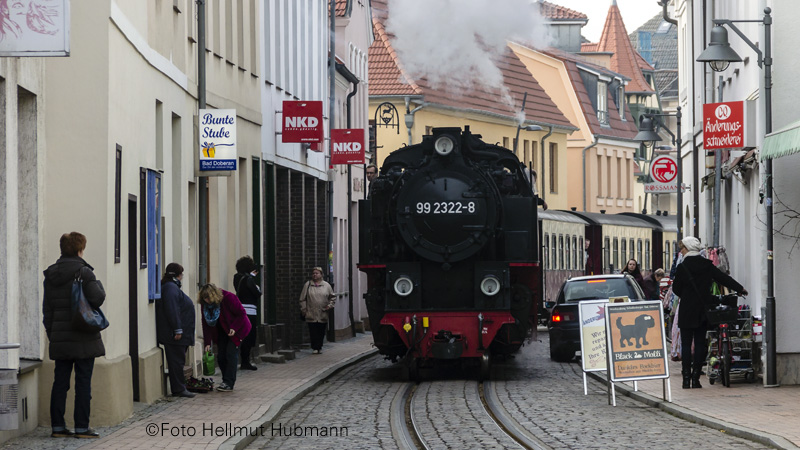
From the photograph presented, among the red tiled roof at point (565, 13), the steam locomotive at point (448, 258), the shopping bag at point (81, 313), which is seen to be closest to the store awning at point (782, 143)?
the steam locomotive at point (448, 258)

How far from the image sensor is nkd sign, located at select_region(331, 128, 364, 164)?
34.1 m

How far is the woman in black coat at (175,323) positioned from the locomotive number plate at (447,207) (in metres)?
4.81

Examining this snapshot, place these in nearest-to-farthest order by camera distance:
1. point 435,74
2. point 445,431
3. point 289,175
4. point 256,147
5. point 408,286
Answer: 1. point 445,431
2. point 408,286
3. point 256,147
4. point 289,175
5. point 435,74

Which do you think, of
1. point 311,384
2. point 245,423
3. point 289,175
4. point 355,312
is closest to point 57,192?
point 245,423

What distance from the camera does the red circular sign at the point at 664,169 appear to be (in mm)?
35625

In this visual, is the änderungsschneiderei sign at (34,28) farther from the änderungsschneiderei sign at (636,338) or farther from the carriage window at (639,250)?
the carriage window at (639,250)

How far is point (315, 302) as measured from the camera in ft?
98.0

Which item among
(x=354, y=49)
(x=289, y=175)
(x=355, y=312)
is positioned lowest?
(x=355, y=312)

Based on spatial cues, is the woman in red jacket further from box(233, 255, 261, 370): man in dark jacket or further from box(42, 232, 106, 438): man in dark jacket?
box(42, 232, 106, 438): man in dark jacket

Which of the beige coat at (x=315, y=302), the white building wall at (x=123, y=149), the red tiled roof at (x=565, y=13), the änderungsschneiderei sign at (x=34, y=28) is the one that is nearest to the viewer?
the änderungsschneiderei sign at (x=34, y=28)

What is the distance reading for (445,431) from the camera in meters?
14.9

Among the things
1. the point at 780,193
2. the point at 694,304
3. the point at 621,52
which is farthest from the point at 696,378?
the point at 621,52

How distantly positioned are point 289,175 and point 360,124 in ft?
43.9

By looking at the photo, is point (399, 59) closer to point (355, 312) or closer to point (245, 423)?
point (355, 312)
